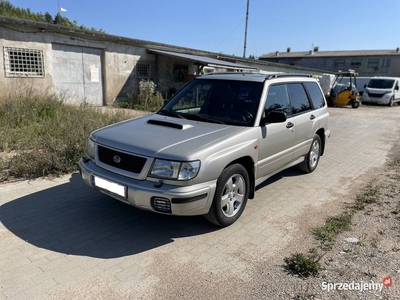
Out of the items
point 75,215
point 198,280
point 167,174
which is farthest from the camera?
point 75,215

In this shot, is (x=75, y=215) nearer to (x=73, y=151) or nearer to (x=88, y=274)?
(x=88, y=274)

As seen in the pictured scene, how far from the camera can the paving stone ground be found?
108 inches

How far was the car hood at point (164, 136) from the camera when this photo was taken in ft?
10.7

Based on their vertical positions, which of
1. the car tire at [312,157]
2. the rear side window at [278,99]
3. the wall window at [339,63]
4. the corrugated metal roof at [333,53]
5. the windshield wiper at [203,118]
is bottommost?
the car tire at [312,157]

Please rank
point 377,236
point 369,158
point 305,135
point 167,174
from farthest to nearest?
point 369,158 < point 305,135 < point 377,236 < point 167,174

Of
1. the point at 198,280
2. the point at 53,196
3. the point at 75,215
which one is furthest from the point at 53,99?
the point at 198,280

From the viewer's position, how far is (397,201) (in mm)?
4883

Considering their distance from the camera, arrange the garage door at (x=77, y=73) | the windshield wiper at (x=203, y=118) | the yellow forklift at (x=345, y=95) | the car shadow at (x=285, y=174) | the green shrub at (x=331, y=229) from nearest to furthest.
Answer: the green shrub at (x=331, y=229), the windshield wiper at (x=203, y=118), the car shadow at (x=285, y=174), the garage door at (x=77, y=73), the yellow forklift at (x=345, y=95)

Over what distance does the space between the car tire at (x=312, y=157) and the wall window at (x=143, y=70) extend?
12095mm

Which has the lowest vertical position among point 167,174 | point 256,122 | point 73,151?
point 73,151

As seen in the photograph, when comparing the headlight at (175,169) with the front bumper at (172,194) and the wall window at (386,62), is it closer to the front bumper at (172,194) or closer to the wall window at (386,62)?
the front bumper at (172,194)

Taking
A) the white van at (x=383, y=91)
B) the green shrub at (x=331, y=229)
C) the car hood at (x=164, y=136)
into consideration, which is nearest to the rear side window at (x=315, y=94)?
the green shrub at (x=331, y=229)

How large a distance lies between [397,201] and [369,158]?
120 inches

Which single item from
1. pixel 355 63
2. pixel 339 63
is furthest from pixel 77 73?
pixel 355 63
